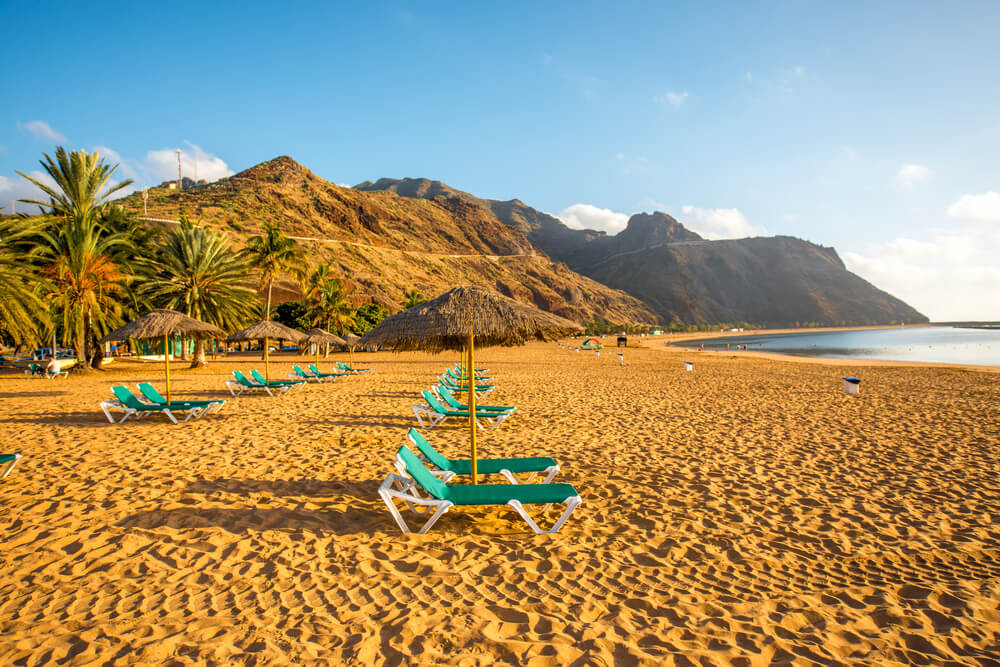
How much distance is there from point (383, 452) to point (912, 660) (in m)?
5.72

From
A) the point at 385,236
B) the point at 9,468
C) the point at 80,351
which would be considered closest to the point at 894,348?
the point at 80,351

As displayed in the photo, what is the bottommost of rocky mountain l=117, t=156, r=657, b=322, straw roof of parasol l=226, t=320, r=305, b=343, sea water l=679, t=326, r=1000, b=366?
sea water l=679, t=326, r=1000, b=366

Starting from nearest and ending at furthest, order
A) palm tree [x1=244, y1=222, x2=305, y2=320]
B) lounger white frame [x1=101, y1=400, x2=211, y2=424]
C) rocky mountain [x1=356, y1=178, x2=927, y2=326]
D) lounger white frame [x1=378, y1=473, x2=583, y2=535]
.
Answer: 1. lounger white frame [x1=378, y1=473, x2=583, y2=535]
2. lounger white frame [x1=101, y1=400, x2=211, y2=424]
3. palm tree [x1=244, y1=222, x2=305, y2=320]
4. rocky mountain [x1=356, y1=178, x2=927, y2=326]

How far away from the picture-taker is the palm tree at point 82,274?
17344 mm

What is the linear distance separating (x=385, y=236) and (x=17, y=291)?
80838 millimetres

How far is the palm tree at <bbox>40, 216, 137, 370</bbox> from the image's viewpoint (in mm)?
17344

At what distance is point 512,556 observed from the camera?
3.78 m

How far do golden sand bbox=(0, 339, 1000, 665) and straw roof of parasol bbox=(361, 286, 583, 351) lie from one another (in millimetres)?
1679

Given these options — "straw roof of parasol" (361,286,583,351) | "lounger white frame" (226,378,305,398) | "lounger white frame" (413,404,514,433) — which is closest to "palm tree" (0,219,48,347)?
"lounger white frame" (226,378,305,398)

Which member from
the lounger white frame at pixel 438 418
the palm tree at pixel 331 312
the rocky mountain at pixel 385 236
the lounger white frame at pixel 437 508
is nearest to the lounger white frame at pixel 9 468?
the lounger white frame at pixel 437 508

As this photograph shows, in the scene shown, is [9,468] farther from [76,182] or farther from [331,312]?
[331,312]

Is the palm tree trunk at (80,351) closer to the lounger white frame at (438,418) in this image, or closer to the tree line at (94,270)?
the tree line at (94,270)

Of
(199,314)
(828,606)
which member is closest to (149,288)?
(199,314)

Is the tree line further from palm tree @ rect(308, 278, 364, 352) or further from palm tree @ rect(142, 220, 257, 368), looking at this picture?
palm tree @ rect(308, 278, 364, 352)
